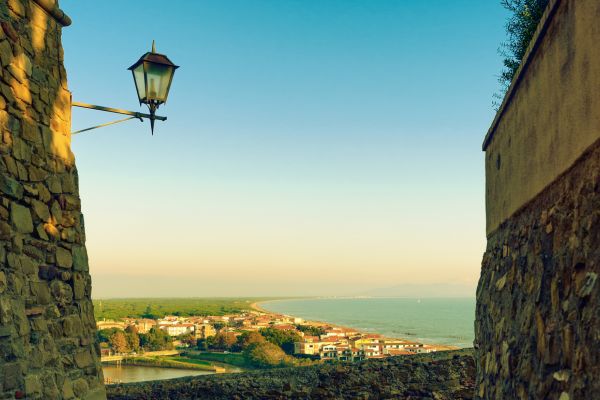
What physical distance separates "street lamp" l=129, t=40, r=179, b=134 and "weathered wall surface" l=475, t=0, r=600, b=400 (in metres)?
3.72

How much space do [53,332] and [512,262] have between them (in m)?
4.43

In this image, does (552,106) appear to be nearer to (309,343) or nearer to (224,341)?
(309,343)

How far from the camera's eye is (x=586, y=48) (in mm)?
3611

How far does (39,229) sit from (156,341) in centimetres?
5629

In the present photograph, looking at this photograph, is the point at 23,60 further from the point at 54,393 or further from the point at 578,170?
the point at 578,170

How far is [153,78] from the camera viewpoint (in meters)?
6.14

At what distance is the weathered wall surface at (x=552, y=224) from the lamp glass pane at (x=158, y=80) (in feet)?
12.2

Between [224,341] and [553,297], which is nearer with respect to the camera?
[553,297]

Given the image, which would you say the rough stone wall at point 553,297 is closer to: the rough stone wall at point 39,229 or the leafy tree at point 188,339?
the rough stone wall at point 39,229

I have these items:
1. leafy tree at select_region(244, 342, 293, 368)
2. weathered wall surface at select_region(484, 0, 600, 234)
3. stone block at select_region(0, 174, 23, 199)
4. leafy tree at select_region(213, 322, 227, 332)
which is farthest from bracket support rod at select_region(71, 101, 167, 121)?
leafy tree at select_region(213, 322, 227, 332)

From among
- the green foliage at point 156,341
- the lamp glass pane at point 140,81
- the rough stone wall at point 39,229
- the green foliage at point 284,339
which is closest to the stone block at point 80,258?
the rough stone wall at point 39,229

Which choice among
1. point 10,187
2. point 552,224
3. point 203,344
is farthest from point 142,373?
point 552,224

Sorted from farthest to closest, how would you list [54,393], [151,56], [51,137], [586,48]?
1. [151,56]
2. [51,137]
3. [54,393]
4. [586,48]

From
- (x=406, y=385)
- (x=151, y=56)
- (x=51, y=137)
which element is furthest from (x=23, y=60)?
(x=406, y=385)
